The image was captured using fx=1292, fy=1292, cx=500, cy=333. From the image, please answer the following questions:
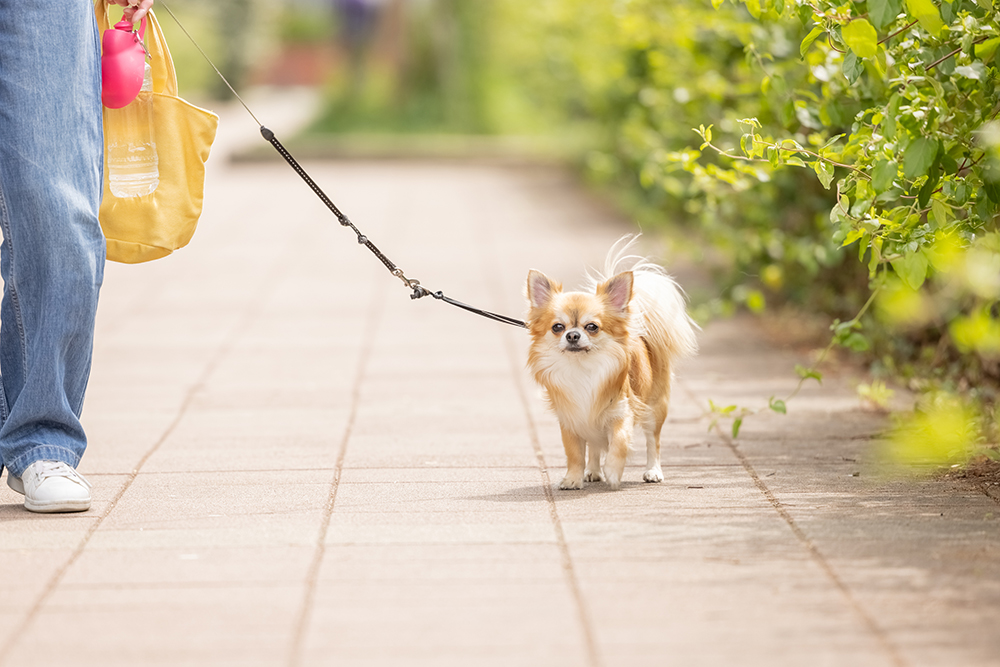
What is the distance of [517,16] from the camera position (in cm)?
1931

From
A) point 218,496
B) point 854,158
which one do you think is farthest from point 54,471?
point 854,158

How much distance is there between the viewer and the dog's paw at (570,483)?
429cm

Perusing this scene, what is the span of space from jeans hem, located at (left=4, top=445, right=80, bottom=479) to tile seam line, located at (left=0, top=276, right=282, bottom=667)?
0.21 meters

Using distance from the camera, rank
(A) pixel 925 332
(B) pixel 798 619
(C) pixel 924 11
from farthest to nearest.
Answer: (A) pixel 925 332 < (C) pixel 924 11 < (B) pixel 798 619

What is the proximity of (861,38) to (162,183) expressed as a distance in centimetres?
229

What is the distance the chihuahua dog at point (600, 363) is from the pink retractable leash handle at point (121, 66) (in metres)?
1.44

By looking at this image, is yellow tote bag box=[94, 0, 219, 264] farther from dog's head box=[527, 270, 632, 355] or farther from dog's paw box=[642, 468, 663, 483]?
dog's paw box=[642, 468, 663, 483]

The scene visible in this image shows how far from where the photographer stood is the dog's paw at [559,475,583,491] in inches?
169

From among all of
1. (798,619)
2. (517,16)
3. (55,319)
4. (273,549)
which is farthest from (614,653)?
(517,16)

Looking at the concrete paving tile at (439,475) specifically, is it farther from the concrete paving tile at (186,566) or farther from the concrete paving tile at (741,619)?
the concrete paving tile at (741,619)

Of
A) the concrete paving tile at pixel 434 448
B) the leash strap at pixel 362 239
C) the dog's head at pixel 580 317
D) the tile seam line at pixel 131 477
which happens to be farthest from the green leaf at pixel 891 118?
the tile seam line at pixel 131 477

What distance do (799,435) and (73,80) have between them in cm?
300

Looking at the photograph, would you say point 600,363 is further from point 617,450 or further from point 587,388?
point 617,450

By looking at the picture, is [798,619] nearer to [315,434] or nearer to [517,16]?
[315,434]
